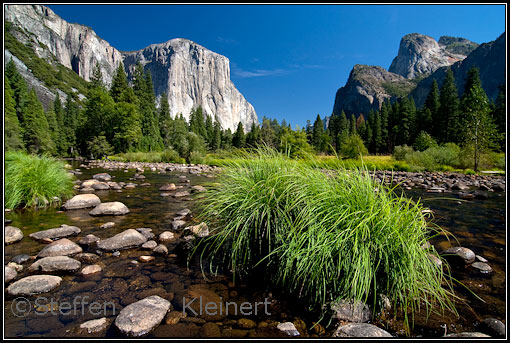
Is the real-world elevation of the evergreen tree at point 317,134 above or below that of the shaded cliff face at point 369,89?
below

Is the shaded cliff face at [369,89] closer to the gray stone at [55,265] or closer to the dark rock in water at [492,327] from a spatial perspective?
the dark rock in water at [492,327]

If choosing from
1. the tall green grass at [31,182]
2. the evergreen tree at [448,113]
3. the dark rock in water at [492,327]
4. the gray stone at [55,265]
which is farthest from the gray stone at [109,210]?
the evergreen tree at [448,113]

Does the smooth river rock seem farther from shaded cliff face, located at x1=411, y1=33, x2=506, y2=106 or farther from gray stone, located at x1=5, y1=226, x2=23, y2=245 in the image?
shaded cliff face, located at x1=411, y1=33, x2=506, y2=106

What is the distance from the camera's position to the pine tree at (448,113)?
129 ft

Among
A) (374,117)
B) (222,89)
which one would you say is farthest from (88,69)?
(374,117)

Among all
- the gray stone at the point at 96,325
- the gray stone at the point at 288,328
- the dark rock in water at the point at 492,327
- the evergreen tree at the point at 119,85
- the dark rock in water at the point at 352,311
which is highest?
the evergreen tree at the point at 119,85

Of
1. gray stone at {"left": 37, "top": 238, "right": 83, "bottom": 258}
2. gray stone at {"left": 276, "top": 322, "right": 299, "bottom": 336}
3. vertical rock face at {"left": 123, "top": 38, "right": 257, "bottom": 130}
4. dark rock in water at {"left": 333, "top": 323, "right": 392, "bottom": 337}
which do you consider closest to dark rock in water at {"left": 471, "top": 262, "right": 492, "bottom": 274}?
dark rock in water at {"left": 333, "top": 323, "right": 392, "bottom": 337}

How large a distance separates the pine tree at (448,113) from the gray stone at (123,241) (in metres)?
48.0

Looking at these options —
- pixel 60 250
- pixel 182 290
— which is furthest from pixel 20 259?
pixel 182 290

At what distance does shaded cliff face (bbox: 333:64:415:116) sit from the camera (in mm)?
156500

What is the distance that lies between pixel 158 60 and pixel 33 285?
169 meters

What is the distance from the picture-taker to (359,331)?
70.8 inches

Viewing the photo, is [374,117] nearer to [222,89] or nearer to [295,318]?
[295,318]

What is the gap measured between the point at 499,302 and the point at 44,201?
8.85 meters
